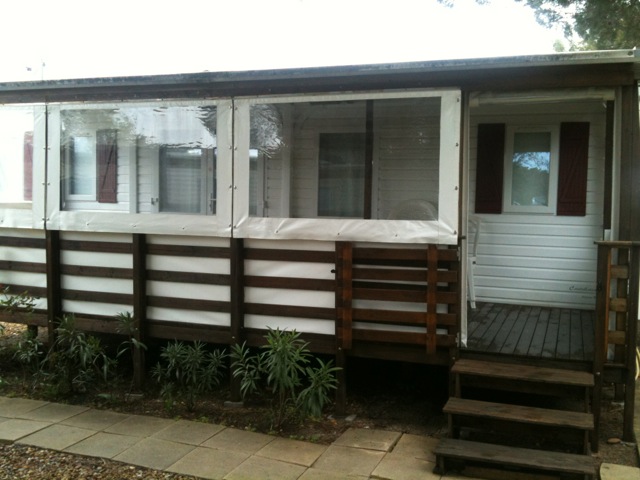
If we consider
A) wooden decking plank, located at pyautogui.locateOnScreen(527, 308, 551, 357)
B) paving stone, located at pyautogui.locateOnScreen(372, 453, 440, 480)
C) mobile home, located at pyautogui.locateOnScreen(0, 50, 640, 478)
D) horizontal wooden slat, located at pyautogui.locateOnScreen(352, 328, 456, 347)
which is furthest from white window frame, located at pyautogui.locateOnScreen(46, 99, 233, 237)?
wooden decking plank, located at pyautogui.locateOnScreen(527, 308, 551, 357)

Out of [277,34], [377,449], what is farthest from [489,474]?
[277,34]

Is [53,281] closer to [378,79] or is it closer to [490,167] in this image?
[378,79]

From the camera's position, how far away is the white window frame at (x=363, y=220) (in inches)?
189

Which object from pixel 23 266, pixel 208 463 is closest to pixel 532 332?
pixel 208 463

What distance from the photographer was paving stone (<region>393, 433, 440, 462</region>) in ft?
14.5

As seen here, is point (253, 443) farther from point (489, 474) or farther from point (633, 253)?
point (633, 253)

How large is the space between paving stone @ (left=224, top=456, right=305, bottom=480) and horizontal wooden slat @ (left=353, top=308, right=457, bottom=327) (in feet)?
4.38

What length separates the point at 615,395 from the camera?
5488 millimetres

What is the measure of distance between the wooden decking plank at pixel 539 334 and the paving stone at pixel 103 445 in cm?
308

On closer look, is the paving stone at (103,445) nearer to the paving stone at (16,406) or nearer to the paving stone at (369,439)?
the paving stone at (16,406)

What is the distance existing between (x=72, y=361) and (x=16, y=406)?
0.59 m

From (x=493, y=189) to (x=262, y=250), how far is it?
111 inches

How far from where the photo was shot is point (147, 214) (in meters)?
5.79

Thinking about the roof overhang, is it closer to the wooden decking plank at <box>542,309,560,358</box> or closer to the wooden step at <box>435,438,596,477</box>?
the wooden decking plank at <box>542,309,560,358</box>
